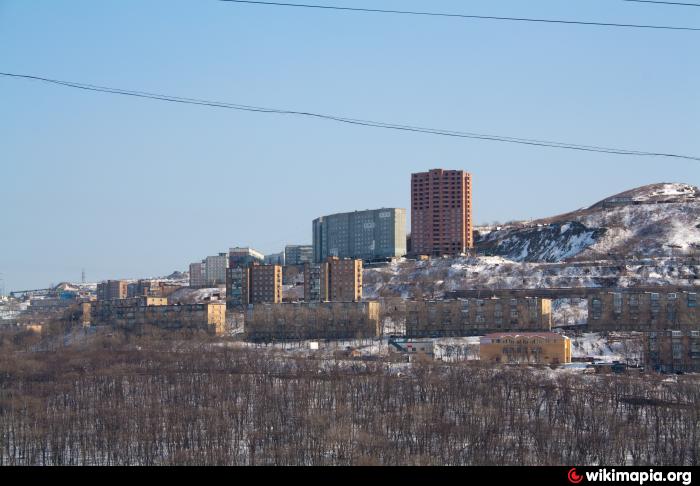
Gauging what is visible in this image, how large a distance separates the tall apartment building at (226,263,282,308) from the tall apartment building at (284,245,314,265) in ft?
67.5

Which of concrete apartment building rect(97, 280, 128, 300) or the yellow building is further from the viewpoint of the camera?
concrete apartment building rect(97, 280, 128, 300)

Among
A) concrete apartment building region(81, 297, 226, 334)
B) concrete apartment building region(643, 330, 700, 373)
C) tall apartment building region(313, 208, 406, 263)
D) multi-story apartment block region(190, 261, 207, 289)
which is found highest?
tall apartment building region(313, 208, 406, 263)

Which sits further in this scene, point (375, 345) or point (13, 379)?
point (375, 345)

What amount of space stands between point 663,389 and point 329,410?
778 centimetres

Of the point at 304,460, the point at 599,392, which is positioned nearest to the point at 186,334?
the point at 599,392

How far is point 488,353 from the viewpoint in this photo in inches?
1257

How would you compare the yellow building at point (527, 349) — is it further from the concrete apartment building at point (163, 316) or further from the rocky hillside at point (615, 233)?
the rocky hillside at point (615, 233)

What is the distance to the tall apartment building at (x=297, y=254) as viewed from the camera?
72312 millimetres

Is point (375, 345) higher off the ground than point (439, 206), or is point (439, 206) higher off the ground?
point (439, 206)

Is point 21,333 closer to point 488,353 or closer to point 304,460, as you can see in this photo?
point 488,353

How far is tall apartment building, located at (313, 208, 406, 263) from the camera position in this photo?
6272 centimetres

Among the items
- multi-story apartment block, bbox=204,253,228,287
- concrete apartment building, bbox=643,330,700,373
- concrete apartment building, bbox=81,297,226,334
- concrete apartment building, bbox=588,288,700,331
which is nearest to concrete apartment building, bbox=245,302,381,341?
concrete apartment building, bbox=81,297,226,334

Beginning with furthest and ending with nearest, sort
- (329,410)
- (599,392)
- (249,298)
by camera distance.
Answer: (249,298) → (599,392) → (329,410)

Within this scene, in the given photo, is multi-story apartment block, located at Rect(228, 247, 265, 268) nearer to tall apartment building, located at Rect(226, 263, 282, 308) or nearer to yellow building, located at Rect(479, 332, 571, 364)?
tall apartment building, located at Rect(226, 263, 282, 308)
